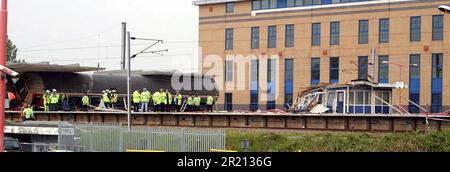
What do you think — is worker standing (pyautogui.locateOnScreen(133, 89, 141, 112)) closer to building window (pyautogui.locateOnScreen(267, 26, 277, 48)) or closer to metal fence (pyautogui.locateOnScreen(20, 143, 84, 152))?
metal fence (pyautogui.locateOnScreen(20, 143, 84, 152))

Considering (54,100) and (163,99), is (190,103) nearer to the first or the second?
(163,99)

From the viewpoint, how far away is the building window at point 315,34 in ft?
198

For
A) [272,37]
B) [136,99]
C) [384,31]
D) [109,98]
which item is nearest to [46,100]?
[109,98]

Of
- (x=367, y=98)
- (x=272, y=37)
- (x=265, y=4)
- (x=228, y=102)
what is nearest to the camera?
(x=367, y=98)

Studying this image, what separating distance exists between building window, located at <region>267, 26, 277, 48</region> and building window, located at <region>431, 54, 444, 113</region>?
15.5 m

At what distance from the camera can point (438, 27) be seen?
5412 centimetres

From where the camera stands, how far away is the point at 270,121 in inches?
1143

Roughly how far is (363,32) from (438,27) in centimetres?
664

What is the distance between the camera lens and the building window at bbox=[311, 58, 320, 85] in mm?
60141

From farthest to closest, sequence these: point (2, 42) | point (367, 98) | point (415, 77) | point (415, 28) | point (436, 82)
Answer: point (415, 77) < point (415, 28) < point (436, 82) < point (367, 98) < point (2, 42)

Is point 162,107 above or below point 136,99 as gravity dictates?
below

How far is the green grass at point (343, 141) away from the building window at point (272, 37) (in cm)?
3566

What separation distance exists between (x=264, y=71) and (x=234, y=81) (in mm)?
3857

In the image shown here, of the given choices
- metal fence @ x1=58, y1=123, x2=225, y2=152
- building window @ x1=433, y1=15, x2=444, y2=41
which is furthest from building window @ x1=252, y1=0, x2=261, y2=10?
metal fence @ x1=58, y1=123, x2=225, y2=152
